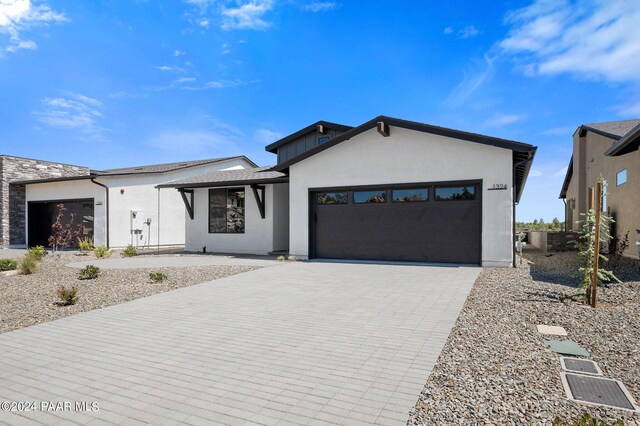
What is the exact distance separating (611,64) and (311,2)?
400 inches

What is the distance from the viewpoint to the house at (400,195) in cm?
1112

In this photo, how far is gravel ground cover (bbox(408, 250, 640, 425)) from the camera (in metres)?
2.83

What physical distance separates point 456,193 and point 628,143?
4.94 metres

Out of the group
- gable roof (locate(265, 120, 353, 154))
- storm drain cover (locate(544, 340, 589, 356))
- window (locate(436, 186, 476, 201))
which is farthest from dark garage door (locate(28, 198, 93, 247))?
storm drain cover (locate(544, 340, 589, 356))

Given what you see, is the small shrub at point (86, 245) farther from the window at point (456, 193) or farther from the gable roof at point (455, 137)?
the window at point (456, 193)

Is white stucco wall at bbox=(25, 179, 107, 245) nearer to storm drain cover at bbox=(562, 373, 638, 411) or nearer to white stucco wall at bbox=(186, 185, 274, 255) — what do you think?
white stucco wall at bbox=(186, 185, 274, 255)

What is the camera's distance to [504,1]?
10.5m

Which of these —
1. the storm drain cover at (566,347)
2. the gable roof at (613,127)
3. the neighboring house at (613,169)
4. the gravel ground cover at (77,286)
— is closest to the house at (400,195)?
the neighboring house at (613,169)

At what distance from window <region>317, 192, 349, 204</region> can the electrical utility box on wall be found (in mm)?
11440

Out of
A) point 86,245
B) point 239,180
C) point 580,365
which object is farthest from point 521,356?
point 86,245

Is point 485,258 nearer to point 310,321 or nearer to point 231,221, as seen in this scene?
point 310,321

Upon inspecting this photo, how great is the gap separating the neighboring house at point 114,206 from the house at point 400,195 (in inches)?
244

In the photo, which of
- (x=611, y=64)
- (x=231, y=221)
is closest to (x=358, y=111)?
(x=231, y=221)

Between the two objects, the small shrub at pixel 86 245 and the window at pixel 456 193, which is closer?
the window at pixel 456 193
